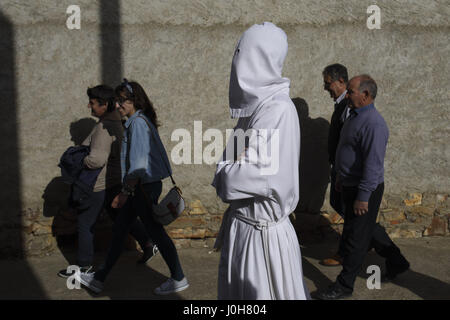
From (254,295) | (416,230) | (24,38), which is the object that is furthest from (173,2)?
(416,230)

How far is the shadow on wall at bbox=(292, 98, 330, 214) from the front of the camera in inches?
193

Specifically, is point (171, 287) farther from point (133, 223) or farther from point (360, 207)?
point (360, 207)

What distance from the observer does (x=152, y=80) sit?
4660mm

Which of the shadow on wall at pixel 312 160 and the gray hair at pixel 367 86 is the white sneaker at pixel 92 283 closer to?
the shadow on wall at pixel 312 160

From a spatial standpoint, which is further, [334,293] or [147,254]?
[147,254]

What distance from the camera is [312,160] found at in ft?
16.2

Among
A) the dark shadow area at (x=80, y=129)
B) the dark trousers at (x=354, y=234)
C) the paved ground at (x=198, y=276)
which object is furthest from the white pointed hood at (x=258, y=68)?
the dark shadow area at (x=80, y=129)

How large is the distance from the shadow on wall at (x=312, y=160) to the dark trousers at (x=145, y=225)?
1751 mm

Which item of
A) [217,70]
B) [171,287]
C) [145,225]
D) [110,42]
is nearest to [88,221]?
[145,225]

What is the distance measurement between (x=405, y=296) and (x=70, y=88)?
3.66 metres

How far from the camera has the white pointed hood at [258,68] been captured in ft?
7.45

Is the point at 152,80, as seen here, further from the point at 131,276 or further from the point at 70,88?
the point at 131,276

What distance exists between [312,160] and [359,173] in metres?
1.25

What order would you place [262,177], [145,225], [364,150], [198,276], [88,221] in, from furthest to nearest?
1. [198,276]
2. [88,221]
3. [145,225]
4. [364,150]
5. [262,177]
